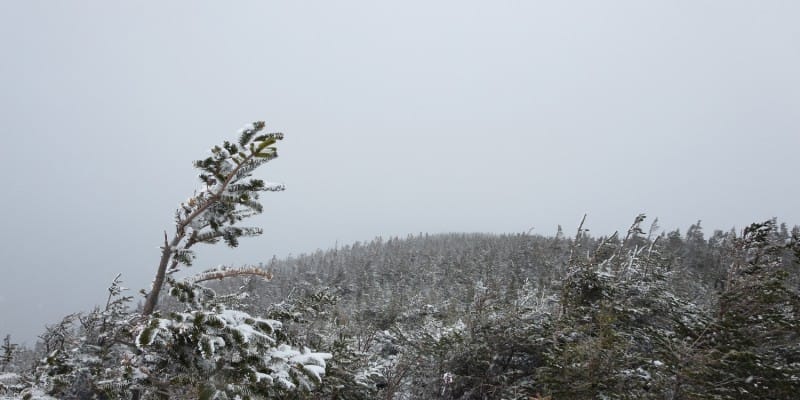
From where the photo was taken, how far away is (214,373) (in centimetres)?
237

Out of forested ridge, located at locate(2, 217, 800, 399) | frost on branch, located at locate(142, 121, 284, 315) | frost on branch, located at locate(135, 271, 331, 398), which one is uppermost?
frost on branch, located at locate(142, 121, 284, 315)

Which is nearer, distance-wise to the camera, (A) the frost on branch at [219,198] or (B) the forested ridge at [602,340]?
(A) the frost on branch at [219,198]

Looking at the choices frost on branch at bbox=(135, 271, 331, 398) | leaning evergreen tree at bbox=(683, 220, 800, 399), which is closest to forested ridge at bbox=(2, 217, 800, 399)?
leaning evergreen tree at bbox=(683, 220, 800, 399)

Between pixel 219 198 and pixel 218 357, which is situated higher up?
pixel 219 198

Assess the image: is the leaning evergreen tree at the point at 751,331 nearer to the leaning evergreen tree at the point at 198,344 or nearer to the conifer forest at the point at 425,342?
the conifer forest at the point at 425,342

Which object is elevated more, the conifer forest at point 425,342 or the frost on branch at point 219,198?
the frost on branch at point 219,198

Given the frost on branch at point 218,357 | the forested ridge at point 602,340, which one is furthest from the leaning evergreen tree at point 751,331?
the frost on branch at point 218,357

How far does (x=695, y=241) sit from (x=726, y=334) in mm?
84064

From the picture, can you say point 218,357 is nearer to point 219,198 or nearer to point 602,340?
point 219,198

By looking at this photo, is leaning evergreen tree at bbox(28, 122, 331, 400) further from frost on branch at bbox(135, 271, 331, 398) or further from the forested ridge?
the forested ridge

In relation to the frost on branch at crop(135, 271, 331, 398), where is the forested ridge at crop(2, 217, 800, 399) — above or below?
below

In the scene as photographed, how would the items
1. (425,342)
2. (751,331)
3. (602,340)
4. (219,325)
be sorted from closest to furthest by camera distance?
(219,325), (602,340), (751,331), (425,342)

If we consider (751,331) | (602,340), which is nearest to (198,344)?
(602,340)

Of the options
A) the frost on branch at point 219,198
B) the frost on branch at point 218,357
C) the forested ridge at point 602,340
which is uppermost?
the frost on branch at point 219,198
